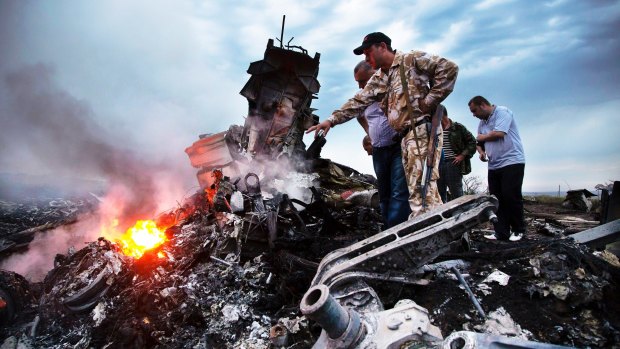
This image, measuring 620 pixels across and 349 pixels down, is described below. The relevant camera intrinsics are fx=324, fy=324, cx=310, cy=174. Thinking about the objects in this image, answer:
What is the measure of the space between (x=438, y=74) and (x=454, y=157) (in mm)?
2639

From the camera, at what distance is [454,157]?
528cm

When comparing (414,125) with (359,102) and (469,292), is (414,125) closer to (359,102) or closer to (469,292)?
(359,102)

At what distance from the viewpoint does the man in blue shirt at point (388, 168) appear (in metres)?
3.37

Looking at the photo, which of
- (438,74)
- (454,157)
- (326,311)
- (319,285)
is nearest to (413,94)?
(438,74)

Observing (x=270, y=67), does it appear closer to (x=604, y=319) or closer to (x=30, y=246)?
(x=30, y=246)

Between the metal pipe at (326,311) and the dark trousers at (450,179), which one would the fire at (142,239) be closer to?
the metal pipe at (326,311)

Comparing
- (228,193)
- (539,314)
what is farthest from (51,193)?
(539,314)

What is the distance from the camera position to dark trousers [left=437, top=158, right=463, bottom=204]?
525cm

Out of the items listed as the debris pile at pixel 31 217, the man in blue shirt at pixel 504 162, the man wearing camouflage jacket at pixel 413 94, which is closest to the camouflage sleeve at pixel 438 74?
the man wearing camouflage jacket at pixel 413 94

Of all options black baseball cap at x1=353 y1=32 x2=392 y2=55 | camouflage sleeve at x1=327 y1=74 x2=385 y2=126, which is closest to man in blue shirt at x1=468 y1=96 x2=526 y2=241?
camouflage sleeve at x1=327 y1=74 x2=385 y2=126

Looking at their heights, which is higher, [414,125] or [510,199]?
[414,125]

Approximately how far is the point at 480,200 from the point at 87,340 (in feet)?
13.4

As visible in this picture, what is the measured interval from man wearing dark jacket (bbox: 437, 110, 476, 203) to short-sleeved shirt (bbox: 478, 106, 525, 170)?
115cm

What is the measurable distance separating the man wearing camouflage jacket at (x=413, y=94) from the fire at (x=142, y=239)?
3566 mm
